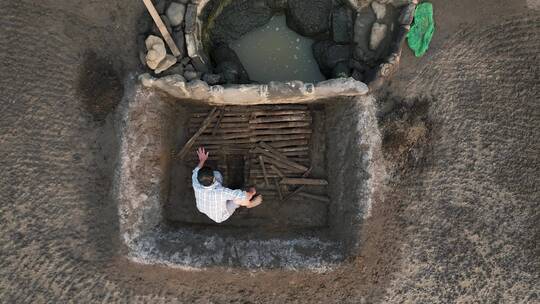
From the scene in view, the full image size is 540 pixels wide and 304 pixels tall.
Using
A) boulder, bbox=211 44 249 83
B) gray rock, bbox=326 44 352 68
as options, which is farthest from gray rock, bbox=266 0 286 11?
A: gray rock, bbox=326 44 352 68

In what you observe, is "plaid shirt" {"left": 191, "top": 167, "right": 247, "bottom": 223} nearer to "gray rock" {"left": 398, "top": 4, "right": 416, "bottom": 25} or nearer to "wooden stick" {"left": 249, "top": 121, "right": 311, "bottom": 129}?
"wooden stick" {"left": 249, "top": 121, "right": 311, "bottom": 129}

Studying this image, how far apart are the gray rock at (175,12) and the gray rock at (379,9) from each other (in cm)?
387

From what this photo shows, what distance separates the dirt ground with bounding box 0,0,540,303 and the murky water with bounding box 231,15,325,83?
2.41 meters

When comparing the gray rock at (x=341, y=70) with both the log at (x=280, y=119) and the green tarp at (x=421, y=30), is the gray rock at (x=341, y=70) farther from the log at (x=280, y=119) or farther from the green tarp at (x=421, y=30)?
the green tarp at (x=421, y=30)

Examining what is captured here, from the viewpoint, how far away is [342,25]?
32.0 feet

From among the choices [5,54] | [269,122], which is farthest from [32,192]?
[269,122]

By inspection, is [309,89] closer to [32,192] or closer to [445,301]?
[445,301]

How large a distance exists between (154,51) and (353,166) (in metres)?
4.44

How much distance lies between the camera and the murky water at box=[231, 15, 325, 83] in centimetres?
1025

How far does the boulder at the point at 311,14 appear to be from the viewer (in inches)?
394

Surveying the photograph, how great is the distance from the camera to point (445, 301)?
8102 mm

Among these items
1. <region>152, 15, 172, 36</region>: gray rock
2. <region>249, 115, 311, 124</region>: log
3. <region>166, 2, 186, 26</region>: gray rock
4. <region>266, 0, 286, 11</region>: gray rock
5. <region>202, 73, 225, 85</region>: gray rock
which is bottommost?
<region>249, 115, 311, 124</region>: log

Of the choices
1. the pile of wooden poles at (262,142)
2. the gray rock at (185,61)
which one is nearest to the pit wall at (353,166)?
the pile of wooden poles at (262,142)

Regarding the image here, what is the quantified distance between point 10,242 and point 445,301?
804cm
